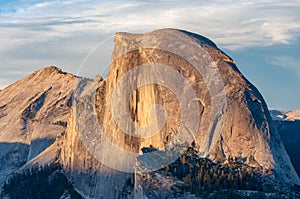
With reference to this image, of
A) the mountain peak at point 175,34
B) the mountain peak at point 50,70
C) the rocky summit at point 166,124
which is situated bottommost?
the rocky summit at point 166,124

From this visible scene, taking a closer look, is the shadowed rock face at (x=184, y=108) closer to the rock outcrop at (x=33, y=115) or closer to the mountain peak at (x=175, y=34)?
the mountain peak at (x=175, y=34)

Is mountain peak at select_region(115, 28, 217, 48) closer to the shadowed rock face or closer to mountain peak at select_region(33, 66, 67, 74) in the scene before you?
the shadowed rock face

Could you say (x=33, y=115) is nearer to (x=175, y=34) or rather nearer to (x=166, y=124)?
(x=175, y=34)

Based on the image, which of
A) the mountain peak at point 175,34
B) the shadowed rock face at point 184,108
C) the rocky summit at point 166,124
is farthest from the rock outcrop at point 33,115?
the mountain peak at point 175,34

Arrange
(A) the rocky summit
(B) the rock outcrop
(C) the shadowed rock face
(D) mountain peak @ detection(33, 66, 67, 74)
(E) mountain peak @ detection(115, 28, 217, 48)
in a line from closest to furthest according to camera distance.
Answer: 1. (A) the rocky summit
2. (C) the shadowed rock face
3. (E) mountain peak @ detection(115, 28, 217, 48)
4. (B) the rock outcrop
5. (D) mountain peak @ detection(33, 66, 67, 74)

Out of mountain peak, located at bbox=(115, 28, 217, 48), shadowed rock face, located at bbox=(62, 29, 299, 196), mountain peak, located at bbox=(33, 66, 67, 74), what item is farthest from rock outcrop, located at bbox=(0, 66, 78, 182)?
mountain peak, located at bbox=(115, 28, 217, 48)

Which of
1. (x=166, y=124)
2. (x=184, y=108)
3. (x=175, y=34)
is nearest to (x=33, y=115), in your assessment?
(x=175, y=34)
